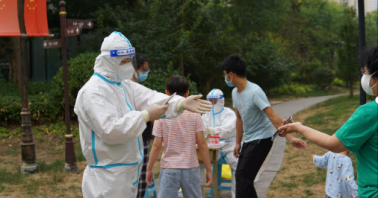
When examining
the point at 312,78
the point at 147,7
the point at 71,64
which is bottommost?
the point at 312,78

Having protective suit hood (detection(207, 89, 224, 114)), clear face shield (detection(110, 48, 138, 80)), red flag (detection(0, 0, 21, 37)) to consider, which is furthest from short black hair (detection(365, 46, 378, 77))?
red flag (detection(0, 0, 21, 37))

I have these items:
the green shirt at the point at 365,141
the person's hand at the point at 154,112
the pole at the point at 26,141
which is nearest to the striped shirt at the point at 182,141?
the person's hand at the point at 154,112

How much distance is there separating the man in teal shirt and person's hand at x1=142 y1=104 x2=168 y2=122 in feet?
3.58

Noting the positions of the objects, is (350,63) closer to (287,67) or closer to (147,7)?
(287,67)

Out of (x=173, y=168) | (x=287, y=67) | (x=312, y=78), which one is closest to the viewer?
(x=173, y=168)

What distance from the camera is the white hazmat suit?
301 centimetres

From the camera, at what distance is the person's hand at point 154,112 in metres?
3.08

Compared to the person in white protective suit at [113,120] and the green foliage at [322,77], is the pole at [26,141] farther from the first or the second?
the green foliage at [322,77]

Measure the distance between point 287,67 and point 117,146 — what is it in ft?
74.5

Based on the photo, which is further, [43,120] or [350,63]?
[350,63]

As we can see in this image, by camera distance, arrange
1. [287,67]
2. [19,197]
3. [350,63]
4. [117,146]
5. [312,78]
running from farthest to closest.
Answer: [312,78], [287,67], [350,63], [19,197], [117,146]

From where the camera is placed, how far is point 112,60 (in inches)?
Answer: 130

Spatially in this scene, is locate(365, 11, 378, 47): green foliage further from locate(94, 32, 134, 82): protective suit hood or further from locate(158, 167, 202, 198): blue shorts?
locate(94, 32, 134, 82): protective suit hood

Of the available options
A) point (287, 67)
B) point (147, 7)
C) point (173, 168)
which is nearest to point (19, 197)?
point (173, 168)
